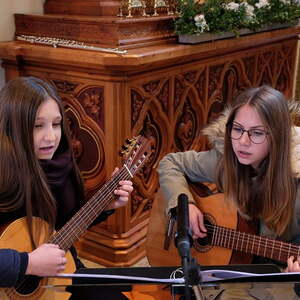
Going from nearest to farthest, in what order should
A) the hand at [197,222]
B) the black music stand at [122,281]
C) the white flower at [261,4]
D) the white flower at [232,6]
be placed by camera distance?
the black music stand at [122,281]
the hand at [197,222]
the white flower at [232,6]
the white flower at [261,4]

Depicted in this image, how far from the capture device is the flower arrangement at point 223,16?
2635 millimetres

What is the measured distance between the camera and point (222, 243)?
169 centimetres

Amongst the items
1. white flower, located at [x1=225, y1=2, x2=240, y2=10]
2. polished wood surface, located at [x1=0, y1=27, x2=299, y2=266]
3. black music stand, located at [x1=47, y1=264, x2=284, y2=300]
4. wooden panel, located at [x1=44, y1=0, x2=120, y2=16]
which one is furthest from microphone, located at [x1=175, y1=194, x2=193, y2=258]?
white flower, located at [x1=225, y1=2, x2=240, y2=10]

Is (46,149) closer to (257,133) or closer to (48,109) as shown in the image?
(48,109)

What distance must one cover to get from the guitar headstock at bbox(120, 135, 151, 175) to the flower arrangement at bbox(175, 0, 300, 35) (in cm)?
110

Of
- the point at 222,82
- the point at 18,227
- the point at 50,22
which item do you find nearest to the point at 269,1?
the point at 222,82

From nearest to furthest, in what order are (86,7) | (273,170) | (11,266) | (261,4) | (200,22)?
(11,266) → (273,170) → (86,7) → (200,22) → (261,4)

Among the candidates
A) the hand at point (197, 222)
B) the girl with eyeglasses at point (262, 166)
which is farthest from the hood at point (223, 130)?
the hand at point (197, 222)

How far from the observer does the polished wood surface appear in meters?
2.24

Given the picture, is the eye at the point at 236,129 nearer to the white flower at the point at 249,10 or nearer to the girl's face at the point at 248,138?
the girl's face at the point at 248,138

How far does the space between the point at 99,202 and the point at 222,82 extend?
185cm

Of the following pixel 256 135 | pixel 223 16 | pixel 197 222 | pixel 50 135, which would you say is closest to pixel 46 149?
pixel 50 135

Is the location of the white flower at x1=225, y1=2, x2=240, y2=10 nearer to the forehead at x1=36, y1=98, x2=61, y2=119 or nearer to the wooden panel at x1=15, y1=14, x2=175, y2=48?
the wooden panel at x1=15, y1=14, x2=175, y2=48

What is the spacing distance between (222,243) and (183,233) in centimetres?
87
